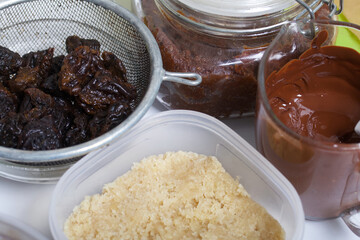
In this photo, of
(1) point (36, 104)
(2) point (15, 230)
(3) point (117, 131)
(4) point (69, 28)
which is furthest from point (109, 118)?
(4) point (69, 28)

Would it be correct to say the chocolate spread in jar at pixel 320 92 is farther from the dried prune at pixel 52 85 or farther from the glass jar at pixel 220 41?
the dried prune at pixel 52 85

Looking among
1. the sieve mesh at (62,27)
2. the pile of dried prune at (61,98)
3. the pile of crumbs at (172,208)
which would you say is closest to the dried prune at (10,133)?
the pile of dried prune at (61,98)

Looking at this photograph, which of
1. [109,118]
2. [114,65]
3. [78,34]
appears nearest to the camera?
[109,118]

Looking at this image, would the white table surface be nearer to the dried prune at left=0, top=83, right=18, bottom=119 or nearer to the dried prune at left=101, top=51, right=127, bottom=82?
the dried prune at left=0, top=83, right=18, bottom=119

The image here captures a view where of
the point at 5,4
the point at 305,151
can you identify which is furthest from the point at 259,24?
the point at 5,4

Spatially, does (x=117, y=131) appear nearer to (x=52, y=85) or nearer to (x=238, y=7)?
(x=52, y=85)
